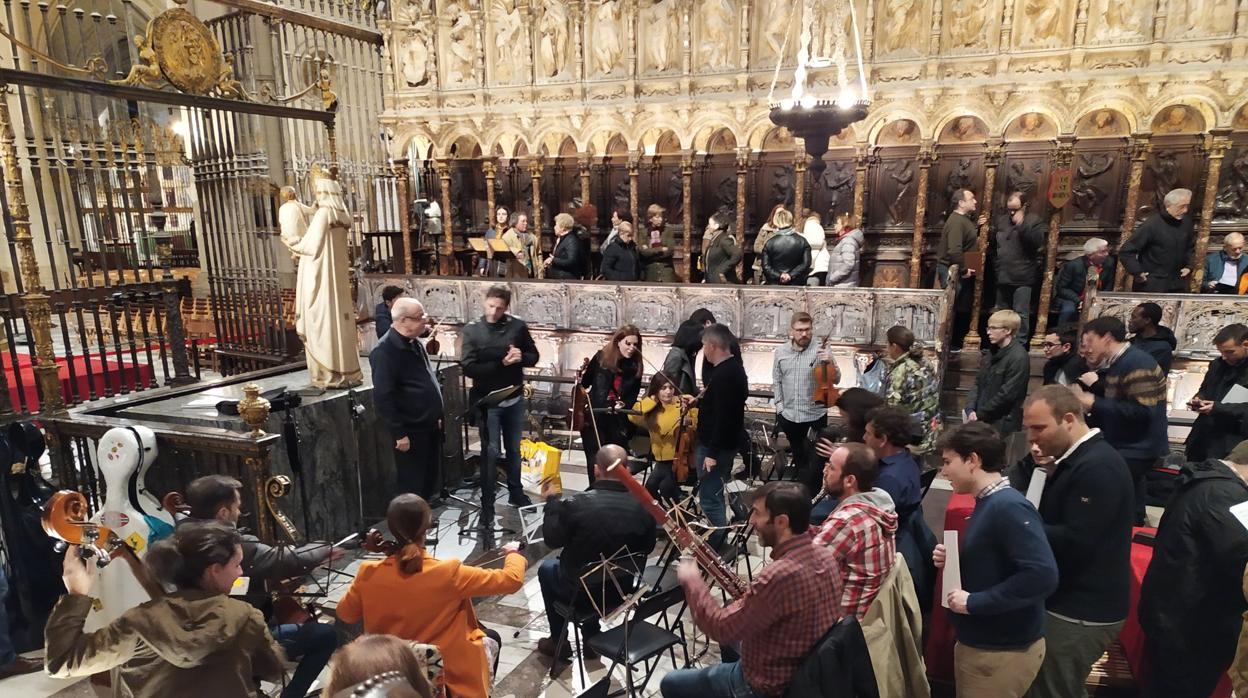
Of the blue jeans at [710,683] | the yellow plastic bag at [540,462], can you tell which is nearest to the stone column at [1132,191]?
the yellow plastic bag at [540,462]

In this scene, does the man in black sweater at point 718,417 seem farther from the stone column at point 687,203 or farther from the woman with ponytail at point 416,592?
the stone column at point 687,203

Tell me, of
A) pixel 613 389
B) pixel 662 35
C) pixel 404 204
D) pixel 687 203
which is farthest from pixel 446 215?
pixel 613 389

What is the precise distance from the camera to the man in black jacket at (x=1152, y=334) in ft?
16.9

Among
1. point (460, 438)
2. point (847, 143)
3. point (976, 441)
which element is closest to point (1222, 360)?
point (976, 441)

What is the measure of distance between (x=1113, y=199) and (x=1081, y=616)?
371 inches

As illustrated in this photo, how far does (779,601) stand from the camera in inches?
87.4

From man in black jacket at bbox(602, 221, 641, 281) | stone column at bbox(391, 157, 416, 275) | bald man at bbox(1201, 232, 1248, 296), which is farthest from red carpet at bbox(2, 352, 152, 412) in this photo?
bald man at bbox(1201, 232, 1248, 296)

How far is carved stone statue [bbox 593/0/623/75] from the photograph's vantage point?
10.9m

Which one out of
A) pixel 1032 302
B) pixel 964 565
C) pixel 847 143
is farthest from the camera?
pixel 847 143

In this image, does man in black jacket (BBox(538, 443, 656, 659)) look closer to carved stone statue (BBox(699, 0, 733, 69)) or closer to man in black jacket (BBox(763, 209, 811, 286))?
man in black jacket (BBox(763, 209, 811, 286))

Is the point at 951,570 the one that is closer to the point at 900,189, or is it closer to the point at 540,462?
the point at 540,462

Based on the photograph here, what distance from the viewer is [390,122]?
477 inches

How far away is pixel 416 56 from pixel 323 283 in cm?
830

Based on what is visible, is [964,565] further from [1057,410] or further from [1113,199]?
[1113,199]
